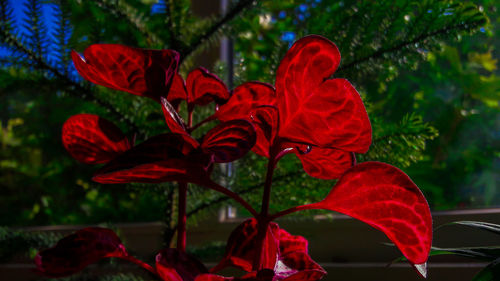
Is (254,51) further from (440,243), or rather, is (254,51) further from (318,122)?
(318,122)

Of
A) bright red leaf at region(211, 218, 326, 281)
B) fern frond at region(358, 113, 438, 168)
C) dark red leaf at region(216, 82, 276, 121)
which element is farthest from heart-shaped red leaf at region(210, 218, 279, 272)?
fern frond at region(358, 113, 438, 168)

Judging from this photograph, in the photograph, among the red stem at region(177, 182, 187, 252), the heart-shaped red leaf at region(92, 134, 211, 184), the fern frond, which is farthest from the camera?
the fern frond

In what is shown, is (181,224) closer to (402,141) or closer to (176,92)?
(176,92)

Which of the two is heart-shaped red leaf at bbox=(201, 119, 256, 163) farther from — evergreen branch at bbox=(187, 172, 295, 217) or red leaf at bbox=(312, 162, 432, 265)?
evergreen branch at bbox=(187, 172, 295, 217)

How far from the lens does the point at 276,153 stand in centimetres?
27

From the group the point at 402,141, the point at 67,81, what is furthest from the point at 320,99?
the point at 67,81

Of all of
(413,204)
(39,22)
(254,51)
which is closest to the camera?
(413,204)

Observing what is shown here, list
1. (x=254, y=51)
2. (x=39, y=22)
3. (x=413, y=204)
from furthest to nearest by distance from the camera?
1. (x=254, y=51)
2. (x=39, y=22)
3. (x=413, y=204)

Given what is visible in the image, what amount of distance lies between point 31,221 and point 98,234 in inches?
43.9

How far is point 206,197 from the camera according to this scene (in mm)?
574

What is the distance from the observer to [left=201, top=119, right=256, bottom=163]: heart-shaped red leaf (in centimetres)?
23

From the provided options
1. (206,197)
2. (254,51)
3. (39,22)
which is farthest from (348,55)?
(254,51)

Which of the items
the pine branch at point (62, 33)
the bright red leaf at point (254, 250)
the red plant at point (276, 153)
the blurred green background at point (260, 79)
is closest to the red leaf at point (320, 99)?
the red plant at point (276, 153)

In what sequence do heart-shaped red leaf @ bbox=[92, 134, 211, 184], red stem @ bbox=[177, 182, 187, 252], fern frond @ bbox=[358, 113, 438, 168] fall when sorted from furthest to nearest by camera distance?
fern frond @ bbox=[358, 113, 438, 168] → red stem @ bbox=[177, 182, 187, 252] → heart-shaped red leaf @ bbox=[92, 134, 211, 184]
